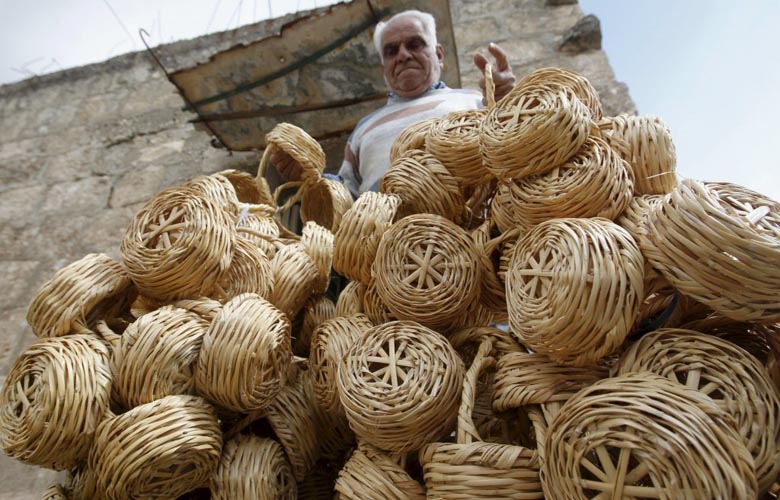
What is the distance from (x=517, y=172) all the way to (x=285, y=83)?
1403 millimetres

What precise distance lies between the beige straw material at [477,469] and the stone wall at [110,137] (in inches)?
60.0

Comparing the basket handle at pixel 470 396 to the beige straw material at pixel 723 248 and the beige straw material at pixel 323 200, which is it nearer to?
the beige straw material at pixel 723 248

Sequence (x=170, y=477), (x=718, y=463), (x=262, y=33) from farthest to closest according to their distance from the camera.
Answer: (x=262, y=33) < (x=170, y=477) < (x=718, y=463)

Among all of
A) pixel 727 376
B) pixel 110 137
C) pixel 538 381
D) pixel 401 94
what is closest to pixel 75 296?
pixel 538 381

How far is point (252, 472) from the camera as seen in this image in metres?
0.64

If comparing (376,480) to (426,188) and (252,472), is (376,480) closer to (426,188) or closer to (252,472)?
(252,472)

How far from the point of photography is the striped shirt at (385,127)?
1.46 metres

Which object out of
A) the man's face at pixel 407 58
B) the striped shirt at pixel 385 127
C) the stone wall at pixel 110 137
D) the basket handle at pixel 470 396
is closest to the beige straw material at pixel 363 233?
the basket handle at pixel 470 396

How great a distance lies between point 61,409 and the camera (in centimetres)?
61

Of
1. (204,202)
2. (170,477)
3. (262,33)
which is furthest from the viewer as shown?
(262,33)

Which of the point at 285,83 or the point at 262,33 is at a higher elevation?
the point at 262,33

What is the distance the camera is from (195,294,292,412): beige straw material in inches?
24.9

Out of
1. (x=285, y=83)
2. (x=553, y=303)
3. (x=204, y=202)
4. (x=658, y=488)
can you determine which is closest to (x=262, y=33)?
(x=285, y=83)

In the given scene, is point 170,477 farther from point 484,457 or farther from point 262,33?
point 262,33
